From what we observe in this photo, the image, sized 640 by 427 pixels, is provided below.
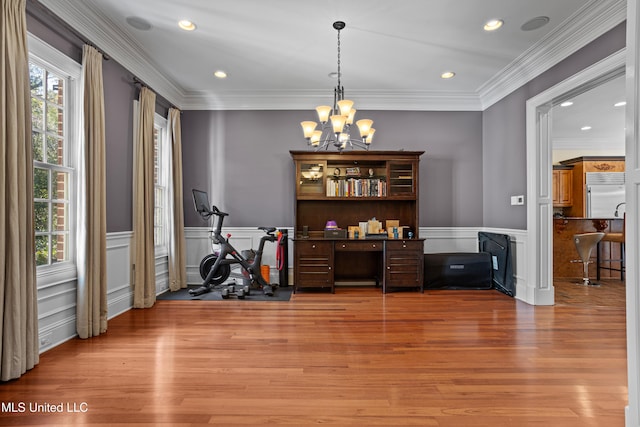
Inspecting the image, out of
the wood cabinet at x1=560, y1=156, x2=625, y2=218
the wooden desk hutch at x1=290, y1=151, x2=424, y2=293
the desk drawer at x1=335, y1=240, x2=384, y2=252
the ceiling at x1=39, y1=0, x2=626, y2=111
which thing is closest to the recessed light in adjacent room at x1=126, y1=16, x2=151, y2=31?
the ceiling at x1=39, y1=0, x2=626, y2=111

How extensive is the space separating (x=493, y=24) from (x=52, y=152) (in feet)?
14.1

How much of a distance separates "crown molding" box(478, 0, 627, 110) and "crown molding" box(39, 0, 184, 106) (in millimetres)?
4497

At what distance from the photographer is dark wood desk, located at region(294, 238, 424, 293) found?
15.4ft

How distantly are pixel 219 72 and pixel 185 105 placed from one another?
1.12m

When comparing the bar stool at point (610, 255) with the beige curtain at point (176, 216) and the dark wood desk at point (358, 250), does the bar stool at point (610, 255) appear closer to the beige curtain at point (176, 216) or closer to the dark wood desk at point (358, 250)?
the dark wood desk at point (358, 250)

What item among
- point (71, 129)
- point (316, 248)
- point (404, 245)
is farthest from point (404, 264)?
point (71, 129)

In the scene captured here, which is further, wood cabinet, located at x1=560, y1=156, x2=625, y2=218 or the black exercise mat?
wood cabinet, located at x1=560, y1=156, x2=625, y2=218

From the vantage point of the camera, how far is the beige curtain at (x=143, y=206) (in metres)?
3.86

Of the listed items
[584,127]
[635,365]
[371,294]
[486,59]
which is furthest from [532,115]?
[584,127]

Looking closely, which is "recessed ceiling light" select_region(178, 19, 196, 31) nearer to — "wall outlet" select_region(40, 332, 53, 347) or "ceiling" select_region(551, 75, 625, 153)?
"wall outlet" select_region(40, 332, 53, 347)

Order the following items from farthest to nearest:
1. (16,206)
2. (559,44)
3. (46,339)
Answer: (559,44) < (46,339) < (16,206)

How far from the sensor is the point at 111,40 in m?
3.47

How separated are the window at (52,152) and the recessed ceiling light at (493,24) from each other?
395 centimetres

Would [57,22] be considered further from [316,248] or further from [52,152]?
[316,248]
